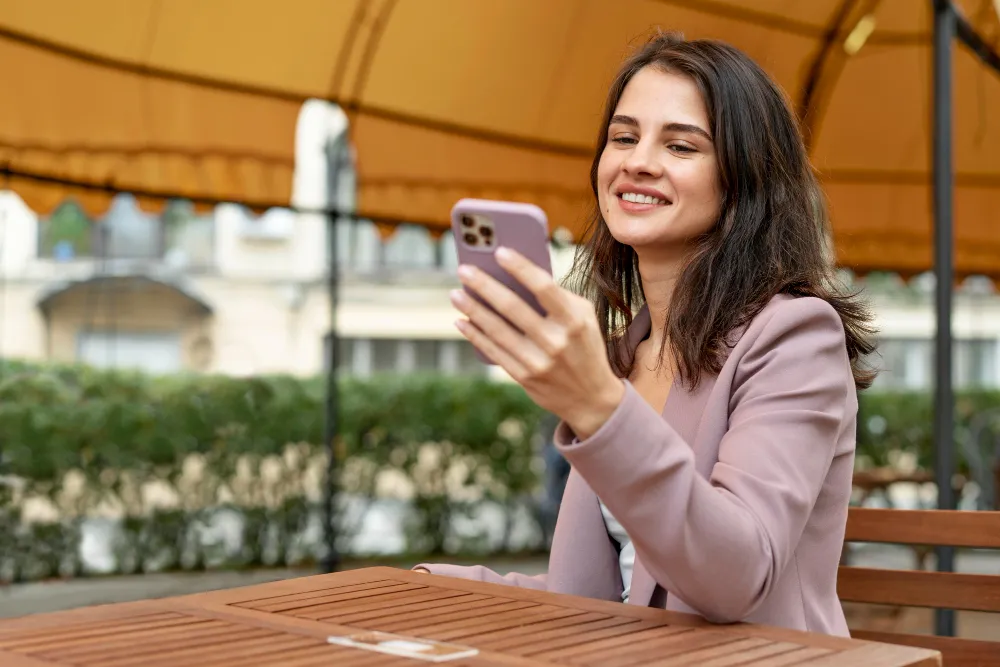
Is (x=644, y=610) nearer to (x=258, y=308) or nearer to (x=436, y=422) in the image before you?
(x=436, y=422)

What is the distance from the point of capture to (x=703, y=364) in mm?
1725

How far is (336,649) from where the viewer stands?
1.26 metres

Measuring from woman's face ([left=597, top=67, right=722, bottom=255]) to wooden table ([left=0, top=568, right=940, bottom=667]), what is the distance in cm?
55

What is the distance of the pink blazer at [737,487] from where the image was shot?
1.29 meters

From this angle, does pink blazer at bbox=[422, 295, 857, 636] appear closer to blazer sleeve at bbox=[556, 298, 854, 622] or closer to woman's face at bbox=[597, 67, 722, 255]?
blazer sleeve at bbox=[556, 298, 854, 622]

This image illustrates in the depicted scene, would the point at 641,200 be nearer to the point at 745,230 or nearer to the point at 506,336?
the point at 745,230

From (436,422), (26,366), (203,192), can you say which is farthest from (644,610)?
(436,422)

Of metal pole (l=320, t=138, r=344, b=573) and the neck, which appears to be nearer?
the neck

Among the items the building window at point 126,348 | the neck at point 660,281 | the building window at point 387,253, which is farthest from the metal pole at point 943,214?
the building window at point 387,253

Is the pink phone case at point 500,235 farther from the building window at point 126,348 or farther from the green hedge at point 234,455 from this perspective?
the building window at point 126,348

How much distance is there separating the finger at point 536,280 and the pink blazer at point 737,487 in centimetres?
14

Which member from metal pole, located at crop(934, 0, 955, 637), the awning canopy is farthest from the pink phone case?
the awning canopy

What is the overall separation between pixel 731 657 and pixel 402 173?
219 inches

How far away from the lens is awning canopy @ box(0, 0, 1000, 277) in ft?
18.2
